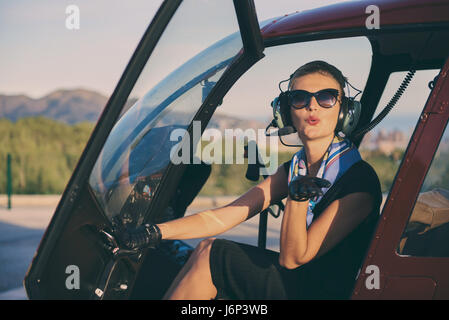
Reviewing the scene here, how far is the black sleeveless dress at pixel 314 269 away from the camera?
6.88 feet

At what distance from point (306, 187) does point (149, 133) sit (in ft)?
2.58

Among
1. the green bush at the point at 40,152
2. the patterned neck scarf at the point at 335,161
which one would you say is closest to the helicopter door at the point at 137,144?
the patterned neck scarf at the point at 335,161

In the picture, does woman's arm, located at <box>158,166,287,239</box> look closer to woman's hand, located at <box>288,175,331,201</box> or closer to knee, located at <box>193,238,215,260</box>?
knee, located at <box>193,238,215,260</box>

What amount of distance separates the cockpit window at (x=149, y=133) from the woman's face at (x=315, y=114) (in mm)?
327

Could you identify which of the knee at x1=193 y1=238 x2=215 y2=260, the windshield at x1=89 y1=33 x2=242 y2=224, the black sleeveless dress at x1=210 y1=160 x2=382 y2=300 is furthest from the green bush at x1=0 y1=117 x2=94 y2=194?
the black sleeveless dress at x1=210 y1=160 x2=382 y2=300

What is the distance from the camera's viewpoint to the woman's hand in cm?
183

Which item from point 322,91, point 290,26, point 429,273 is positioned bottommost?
point 429,273

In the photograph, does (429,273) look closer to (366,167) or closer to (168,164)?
(366,167)

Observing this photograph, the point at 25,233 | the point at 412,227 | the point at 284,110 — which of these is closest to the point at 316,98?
the point at 284,110

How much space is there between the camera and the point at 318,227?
2070 millimetres

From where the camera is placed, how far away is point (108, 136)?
2.12 metres

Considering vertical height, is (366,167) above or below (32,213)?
above
